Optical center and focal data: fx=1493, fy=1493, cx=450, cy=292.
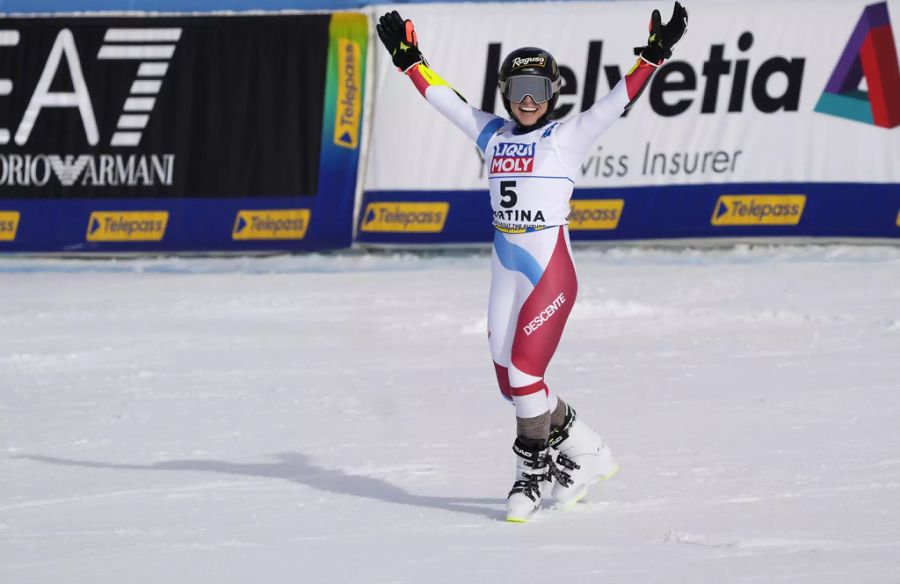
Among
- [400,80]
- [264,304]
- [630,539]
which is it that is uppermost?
[630,539]

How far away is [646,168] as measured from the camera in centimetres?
1473

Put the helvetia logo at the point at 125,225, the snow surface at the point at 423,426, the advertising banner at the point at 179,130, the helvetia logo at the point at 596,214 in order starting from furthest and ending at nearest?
1. the helvetia logo at the point at 125,225
2. the helvetia logo at the point at 596,214
3. the advertising banner at the point at 179,130
4. the snow surface at the point at 423,426

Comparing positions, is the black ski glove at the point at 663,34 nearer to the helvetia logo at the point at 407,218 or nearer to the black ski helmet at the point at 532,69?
the black ski helmet at the point at 532,69

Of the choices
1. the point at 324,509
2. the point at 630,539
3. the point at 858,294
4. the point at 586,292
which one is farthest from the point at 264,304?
the point at 630,539

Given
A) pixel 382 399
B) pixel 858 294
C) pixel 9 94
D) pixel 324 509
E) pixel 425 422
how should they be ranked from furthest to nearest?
pixel 9 94
pixel 858 294
pixel 382 399
pixel 425 422
pixel 324 509

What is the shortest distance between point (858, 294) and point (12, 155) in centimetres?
815

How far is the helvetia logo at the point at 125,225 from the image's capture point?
14812mm

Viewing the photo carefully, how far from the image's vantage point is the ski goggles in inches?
244

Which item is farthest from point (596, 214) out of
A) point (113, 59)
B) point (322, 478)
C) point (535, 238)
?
point (535, 238)

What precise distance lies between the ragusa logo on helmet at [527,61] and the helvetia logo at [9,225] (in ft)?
31.6

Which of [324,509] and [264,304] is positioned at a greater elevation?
[324,509]

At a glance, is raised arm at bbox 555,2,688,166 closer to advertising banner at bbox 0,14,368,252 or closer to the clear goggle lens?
the clear goggle lens

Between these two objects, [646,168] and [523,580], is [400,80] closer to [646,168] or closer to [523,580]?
[646,168]

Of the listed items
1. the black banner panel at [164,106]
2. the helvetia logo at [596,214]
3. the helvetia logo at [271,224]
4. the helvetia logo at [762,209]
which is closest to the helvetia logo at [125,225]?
the black banner panel at [164,106]
